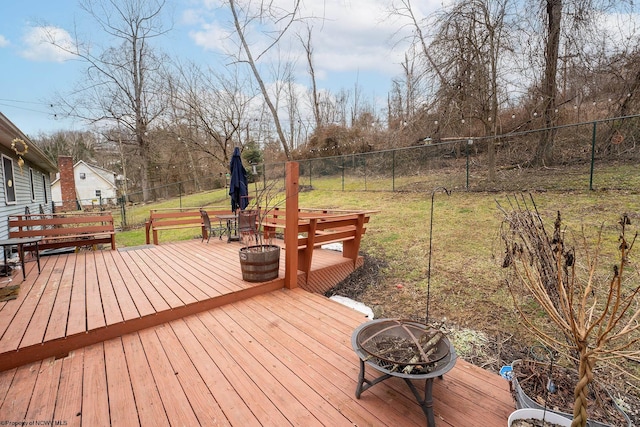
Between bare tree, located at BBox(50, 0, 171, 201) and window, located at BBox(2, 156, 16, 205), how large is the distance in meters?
10.4

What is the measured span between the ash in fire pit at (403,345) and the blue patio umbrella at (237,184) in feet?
13.7

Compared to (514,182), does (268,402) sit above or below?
below

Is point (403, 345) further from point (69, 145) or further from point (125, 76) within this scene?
point (69, 145)

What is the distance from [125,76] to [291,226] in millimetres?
18733

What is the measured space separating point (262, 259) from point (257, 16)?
9.38ft

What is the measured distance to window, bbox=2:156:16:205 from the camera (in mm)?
5742

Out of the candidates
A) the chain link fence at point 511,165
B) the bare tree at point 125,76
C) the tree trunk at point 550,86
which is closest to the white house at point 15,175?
the bare tree at point 125,76

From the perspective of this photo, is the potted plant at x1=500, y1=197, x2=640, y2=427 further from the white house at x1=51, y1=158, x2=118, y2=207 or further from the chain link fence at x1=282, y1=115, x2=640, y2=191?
the white house at x1=51, y1=158, x2=118, y2=207

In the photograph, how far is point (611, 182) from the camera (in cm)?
658

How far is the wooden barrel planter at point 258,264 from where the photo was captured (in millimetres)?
3271

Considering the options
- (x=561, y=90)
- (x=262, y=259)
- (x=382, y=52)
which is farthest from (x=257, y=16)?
(x=561, y=90)

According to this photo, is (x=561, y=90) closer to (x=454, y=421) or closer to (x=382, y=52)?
(x=382, y=52)

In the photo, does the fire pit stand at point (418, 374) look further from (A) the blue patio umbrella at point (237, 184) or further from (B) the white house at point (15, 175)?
(B) the white house at point (15, 175)

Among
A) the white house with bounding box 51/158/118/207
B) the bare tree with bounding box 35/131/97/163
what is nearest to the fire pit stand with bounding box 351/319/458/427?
the bare tree with bounding box 35/131/97/163
